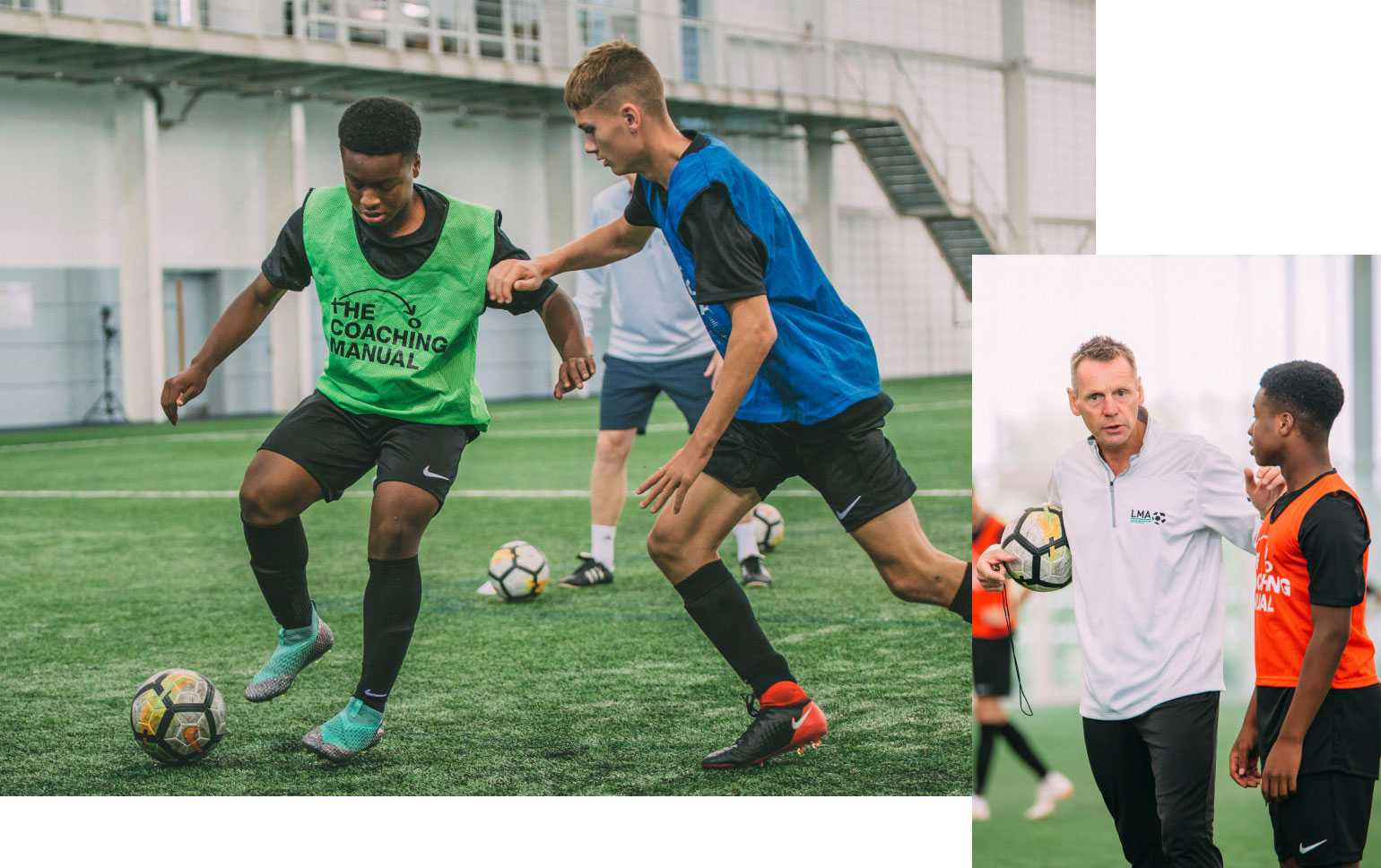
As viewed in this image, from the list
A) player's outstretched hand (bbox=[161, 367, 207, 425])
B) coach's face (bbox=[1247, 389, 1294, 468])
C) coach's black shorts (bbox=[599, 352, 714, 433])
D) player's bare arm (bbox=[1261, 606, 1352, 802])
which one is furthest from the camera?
coach's black shorts (bbox=[599, 352, 714, 433])

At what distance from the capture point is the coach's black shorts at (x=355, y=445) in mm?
3277

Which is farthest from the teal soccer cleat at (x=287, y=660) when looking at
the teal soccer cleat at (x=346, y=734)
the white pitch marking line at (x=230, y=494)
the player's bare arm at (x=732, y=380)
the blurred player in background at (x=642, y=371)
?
the white pitch marking line at (x=230, y=494)

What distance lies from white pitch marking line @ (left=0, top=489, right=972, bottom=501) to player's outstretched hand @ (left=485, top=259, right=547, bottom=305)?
14.2ft

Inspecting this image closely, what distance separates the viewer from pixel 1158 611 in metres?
2.64

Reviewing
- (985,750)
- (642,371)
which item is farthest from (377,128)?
(642,371)

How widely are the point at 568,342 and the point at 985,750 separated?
3.99 ft

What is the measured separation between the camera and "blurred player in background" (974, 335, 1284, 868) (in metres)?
2.57

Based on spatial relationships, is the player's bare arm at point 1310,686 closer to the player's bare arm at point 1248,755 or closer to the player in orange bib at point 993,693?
the player's bare arm at point 1248,755

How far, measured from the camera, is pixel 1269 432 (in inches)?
100.0

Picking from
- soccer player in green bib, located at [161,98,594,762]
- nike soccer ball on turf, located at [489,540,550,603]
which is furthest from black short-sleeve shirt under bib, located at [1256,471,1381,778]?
nike soccer ball on turf, located at [489,540,550,603]

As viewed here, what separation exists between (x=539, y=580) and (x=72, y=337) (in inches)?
424

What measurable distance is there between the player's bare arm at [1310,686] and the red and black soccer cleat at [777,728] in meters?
1.02

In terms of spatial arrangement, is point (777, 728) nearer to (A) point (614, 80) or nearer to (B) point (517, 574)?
(A) point (614, 80)

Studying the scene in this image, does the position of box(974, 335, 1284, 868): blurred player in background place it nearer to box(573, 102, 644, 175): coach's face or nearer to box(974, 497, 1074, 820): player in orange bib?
box(974, 497, 1074, 820): player in orange bib
